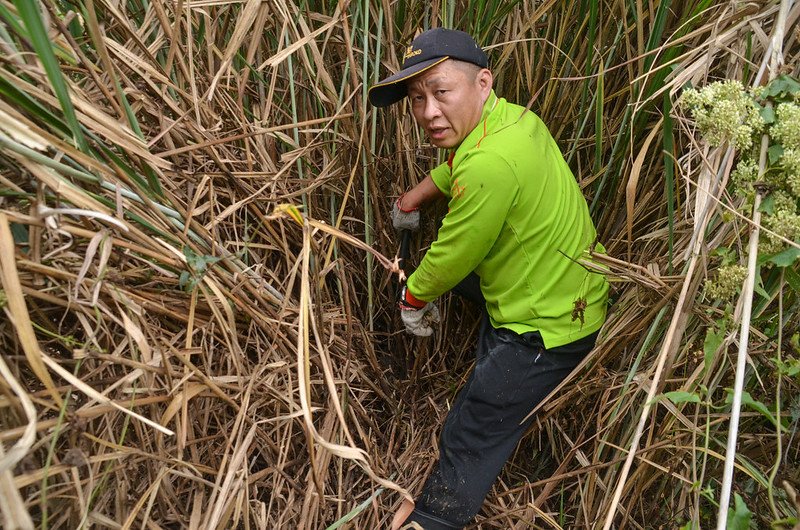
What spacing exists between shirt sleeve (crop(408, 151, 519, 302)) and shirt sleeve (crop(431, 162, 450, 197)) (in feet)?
0.60

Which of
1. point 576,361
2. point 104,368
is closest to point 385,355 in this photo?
point 576,361

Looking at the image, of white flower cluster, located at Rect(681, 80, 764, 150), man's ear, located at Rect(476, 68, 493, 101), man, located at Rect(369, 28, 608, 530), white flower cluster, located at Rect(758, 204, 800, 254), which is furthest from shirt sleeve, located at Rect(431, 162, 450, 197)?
white flower cluster, located at Rect(758, 204, 800, 254)

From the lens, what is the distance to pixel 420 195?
5.41ft

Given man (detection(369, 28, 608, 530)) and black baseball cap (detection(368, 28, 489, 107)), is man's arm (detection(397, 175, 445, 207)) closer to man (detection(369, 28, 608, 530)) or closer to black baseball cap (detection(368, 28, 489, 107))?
man (detection(369, 28, 608, 530))

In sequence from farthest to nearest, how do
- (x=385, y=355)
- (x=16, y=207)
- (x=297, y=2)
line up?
(x=385, y=355), (x=297, y=2), (x=16, y=207)

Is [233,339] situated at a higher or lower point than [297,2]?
lower

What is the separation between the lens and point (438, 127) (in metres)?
1.43

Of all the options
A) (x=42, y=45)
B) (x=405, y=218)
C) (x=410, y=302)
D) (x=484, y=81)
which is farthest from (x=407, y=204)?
(x=42, y=45)

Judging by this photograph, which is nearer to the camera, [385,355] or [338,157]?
[338,157]

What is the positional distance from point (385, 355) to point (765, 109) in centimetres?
121

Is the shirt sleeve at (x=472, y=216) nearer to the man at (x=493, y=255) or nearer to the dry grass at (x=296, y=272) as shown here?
the man at (x=493, y=255)

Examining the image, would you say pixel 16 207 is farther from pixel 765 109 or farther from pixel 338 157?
pixel 765 109

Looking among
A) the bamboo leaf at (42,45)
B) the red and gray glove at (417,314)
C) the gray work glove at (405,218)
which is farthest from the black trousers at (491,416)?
the bamboo leaf at (42,45)

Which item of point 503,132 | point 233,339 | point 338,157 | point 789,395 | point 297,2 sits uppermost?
point 297,2
